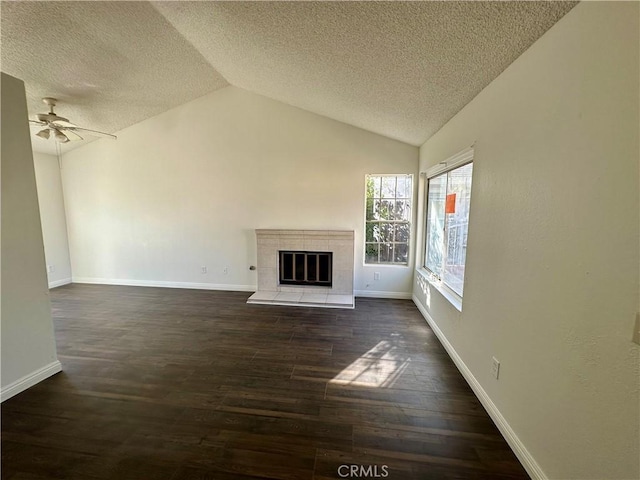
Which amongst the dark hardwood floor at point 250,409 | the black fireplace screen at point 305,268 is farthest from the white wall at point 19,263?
the black fireplace screen at point 305,268

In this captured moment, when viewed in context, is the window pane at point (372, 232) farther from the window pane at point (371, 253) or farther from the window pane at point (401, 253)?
the window pane at point (401, 253)

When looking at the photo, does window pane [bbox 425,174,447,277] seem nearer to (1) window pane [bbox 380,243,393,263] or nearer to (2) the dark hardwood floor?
(1) window pane [bbox 380,243,393,263]

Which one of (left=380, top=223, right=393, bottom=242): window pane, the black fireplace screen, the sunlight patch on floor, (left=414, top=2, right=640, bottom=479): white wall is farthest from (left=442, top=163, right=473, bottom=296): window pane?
the black fireplace screen

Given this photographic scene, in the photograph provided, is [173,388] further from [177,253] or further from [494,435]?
[177,253]

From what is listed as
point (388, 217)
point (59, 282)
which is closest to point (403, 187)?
point (388, 217)

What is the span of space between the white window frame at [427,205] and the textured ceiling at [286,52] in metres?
0.43

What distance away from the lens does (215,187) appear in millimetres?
4508

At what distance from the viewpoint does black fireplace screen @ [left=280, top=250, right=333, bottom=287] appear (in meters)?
4.36

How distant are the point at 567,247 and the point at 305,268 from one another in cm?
352

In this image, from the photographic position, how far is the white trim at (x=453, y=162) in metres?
2.28

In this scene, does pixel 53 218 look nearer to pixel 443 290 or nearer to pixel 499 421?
pixel 443 290

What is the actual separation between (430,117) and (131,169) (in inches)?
192

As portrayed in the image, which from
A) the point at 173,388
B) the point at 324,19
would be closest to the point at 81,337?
the point at 173,388

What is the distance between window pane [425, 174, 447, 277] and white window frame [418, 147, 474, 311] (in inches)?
2.1
